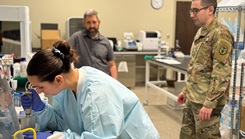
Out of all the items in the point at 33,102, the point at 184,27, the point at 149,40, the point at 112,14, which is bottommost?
the point at 33,102

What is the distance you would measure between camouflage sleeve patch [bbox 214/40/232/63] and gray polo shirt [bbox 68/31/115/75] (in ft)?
4.58

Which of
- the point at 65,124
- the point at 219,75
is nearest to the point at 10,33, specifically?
the point at 65,124

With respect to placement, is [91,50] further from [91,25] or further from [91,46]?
[91,25]

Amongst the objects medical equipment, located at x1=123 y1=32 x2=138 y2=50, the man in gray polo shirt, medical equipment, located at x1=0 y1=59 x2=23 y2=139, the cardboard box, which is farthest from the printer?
medical equipment, located at x1=0 y1=59 x2=23 y2=139

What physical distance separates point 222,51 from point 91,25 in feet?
4.96

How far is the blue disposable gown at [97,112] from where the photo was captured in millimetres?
1233

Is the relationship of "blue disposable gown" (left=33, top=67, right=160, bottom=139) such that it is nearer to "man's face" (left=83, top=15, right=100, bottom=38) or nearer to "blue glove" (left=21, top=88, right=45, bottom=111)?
"blue glove" (left=21, top=88, right=45, bottom=111)

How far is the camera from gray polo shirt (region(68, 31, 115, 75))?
3.09 meters

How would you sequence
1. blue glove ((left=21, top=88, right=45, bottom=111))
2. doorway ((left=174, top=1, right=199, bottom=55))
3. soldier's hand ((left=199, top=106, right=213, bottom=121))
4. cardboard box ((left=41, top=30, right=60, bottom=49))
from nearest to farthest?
blue glove ((left=21, top=88, right=45, bottom=111)) < soldier's hand ((left=199, top=106, right=213, bottom=121)) < cardboard box ((left=41, top=30, right=60, bottom=49)) < doorway ((left=174, top=1, right=199, bottom=55))

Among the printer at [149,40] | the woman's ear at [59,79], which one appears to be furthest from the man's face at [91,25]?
the printer at [149,40]

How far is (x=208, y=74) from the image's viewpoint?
2121 millimetres

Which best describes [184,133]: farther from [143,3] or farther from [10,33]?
[143,3]

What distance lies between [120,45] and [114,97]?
16.8 feet

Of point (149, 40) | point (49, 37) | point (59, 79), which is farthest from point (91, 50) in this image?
point (149, 40)
